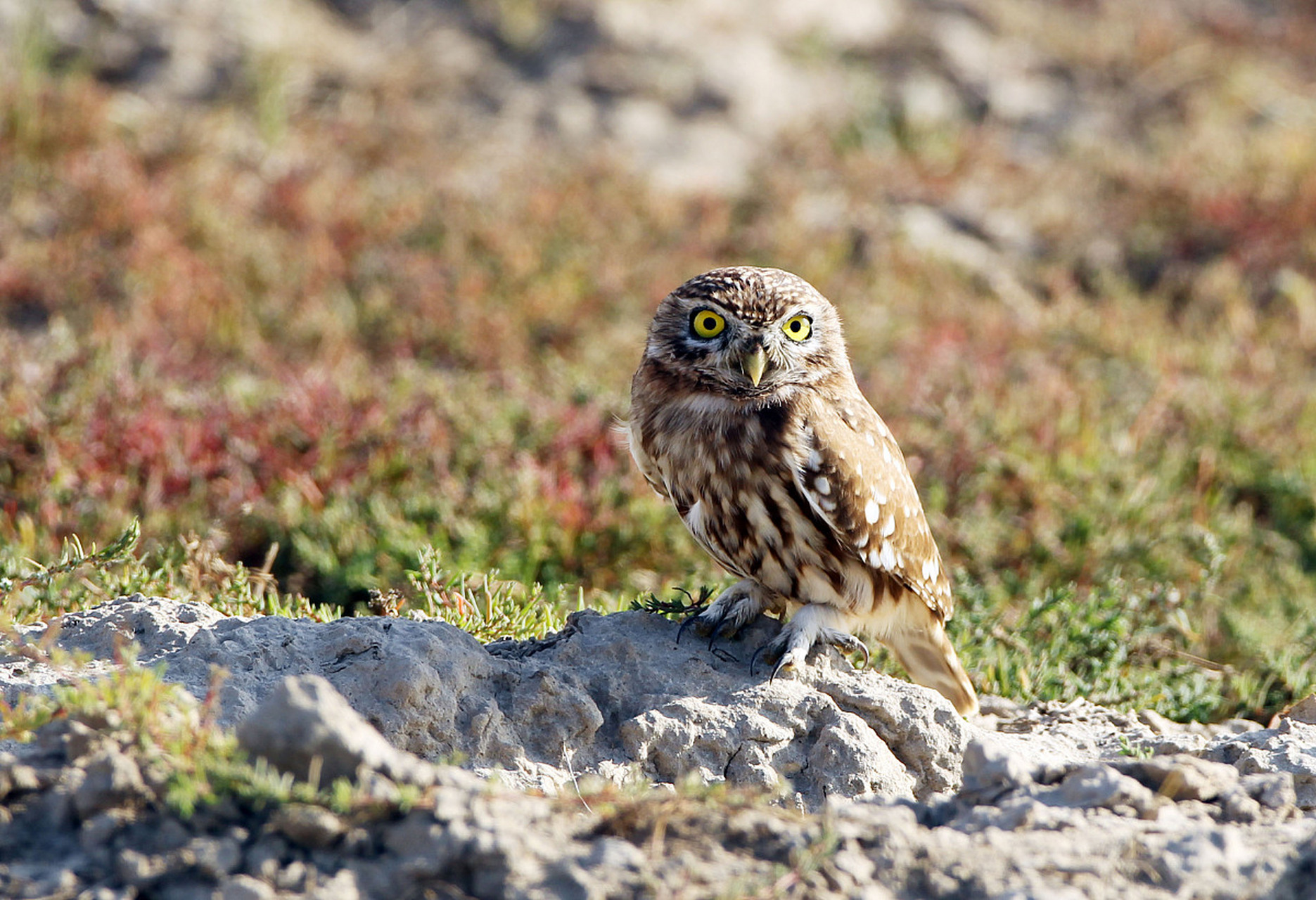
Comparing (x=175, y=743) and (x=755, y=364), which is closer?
(x=175, y=743)

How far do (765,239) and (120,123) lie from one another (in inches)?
184

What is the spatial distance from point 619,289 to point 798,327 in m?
4.18

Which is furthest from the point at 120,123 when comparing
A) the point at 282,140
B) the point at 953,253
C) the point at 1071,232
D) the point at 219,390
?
the point at 1071,232

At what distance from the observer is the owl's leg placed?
3449mm

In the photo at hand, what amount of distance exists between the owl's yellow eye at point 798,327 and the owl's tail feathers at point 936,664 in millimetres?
1000

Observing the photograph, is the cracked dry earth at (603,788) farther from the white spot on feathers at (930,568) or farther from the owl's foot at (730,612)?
the white spot on feathers at (930,568)

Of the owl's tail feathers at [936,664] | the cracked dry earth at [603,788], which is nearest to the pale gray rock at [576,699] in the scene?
the cracked dry earth at [603,788]

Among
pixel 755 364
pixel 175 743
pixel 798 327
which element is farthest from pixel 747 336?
pixel 175 743

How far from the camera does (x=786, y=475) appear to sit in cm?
354

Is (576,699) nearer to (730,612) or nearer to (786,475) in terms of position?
(730,612)

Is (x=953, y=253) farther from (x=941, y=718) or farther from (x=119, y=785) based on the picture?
(x=119, y=785)

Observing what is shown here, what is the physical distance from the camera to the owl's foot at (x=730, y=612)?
11.8ft

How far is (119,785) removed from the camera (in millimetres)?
2260

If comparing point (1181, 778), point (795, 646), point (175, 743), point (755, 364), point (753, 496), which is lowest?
point (175, 743)
